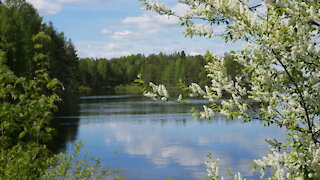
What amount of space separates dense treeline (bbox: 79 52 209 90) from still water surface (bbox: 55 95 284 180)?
240 feet

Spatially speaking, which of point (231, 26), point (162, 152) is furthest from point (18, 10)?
point (231, 26)

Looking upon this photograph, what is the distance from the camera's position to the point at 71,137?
71.3 ft

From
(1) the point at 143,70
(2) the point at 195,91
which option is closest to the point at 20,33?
(2) the point at 195,91

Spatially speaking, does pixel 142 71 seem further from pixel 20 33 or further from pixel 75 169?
pixel 75 169

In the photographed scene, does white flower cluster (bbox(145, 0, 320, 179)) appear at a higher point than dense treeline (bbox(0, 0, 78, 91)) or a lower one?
lower

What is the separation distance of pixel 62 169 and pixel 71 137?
14308 millimetres

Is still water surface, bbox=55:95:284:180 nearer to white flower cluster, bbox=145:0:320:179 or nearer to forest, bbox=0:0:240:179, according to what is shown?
forest, bbox=0:0:240:179

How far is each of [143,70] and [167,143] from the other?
11651cm

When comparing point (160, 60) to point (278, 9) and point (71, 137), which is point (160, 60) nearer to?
point (71, 137)

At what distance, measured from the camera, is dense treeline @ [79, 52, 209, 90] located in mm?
110675

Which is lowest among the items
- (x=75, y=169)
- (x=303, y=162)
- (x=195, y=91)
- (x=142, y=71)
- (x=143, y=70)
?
(x=75, y=169)

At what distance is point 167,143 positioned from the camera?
20328 mm

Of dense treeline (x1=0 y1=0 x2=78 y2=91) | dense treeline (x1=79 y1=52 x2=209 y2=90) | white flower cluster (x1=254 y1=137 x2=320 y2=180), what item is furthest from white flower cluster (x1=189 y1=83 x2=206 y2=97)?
dense treeline (x1=79 y1=52 x2=209 y2=90)

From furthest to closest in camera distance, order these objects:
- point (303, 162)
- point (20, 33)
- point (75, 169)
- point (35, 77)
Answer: point (20, 33)
point (75, 169)
point (35, 77)
point (303, 162)
